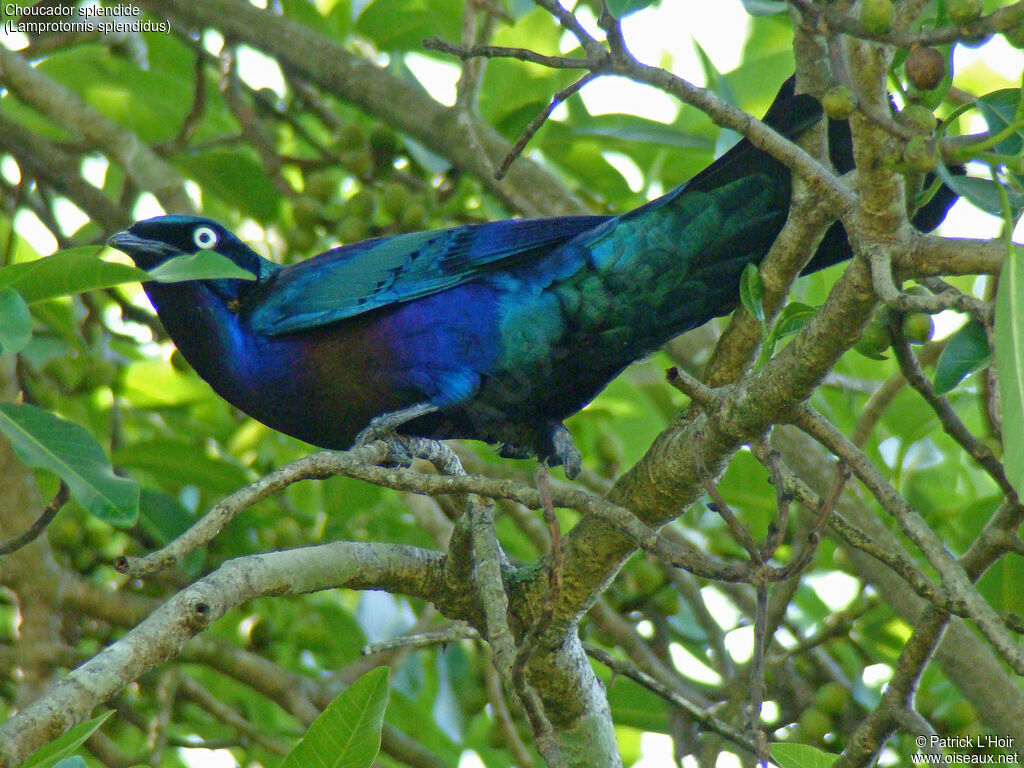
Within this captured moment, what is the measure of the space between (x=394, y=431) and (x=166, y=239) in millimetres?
1037

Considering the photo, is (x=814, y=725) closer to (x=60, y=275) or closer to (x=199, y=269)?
(x=199, y=269)

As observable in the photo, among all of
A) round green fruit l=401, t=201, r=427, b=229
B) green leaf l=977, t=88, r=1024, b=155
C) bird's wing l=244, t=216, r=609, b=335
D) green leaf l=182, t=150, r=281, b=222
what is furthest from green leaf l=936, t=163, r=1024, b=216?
green leaf l=182, t=150, r=281, b=222

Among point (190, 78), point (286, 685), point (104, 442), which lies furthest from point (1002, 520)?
point (190, 78)

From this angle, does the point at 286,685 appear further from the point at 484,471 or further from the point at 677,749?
the point at 677,749

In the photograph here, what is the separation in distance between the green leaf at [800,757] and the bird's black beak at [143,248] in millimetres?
2467

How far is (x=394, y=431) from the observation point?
358 centimetres

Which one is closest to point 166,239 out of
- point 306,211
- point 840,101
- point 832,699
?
point 306,211

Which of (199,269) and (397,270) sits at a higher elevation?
(397,270)

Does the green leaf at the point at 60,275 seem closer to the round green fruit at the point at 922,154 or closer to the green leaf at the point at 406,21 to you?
the round green fruit at the point at 922,154

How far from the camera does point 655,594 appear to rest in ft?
14.1

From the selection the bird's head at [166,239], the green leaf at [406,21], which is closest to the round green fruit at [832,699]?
the bird's head at [166,239]

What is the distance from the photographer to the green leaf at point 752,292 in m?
2.60

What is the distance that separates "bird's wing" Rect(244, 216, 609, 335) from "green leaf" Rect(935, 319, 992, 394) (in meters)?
1.46

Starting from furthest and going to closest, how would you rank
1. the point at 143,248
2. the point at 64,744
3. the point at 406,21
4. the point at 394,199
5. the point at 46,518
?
the point at 406,21, the point at 394,199, the point at 143,248, the point at 46,518, the point at 64,744
